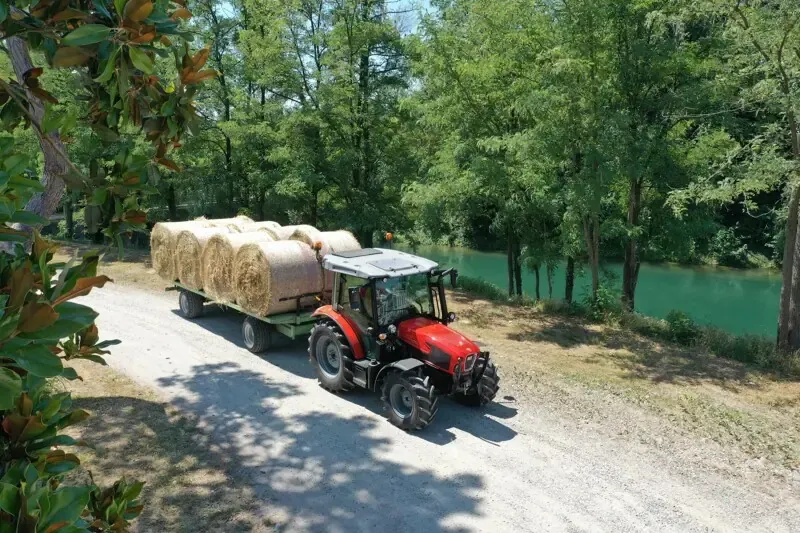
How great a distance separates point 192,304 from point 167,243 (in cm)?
151

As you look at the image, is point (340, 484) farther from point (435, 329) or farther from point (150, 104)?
point (150, 104)

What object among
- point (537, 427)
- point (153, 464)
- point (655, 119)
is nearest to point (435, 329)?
point (537, 427)

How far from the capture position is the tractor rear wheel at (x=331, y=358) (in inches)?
317

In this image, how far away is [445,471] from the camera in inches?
251

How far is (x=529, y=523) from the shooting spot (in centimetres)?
548

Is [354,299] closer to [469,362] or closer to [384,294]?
[384,294]

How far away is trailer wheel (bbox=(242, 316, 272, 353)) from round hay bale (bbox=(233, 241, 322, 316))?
0.36 meters

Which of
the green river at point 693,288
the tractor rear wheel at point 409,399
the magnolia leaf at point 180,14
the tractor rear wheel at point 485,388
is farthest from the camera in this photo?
the green river at point 693,288

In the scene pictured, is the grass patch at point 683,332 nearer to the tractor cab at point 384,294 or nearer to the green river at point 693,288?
the tractor cab at point 384,294

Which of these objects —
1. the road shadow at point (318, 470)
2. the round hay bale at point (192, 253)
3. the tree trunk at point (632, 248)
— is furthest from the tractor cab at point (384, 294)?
the tree trunk at point (632, 248)

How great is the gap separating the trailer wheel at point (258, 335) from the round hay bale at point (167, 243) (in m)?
3.01

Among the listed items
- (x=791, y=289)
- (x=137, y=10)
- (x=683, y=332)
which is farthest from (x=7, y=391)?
(x=791, y=289)

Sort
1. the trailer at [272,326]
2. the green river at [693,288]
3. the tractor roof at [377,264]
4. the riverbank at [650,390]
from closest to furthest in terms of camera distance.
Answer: the riverbank at [650,390]
the tractor roof at [377,264]
the trailer at [272,326]
the green river at [693,288]

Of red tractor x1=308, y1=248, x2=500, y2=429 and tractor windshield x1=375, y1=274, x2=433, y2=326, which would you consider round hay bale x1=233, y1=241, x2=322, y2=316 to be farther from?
tractor windshield x1=375, y1=274, x2=433, y2=326
